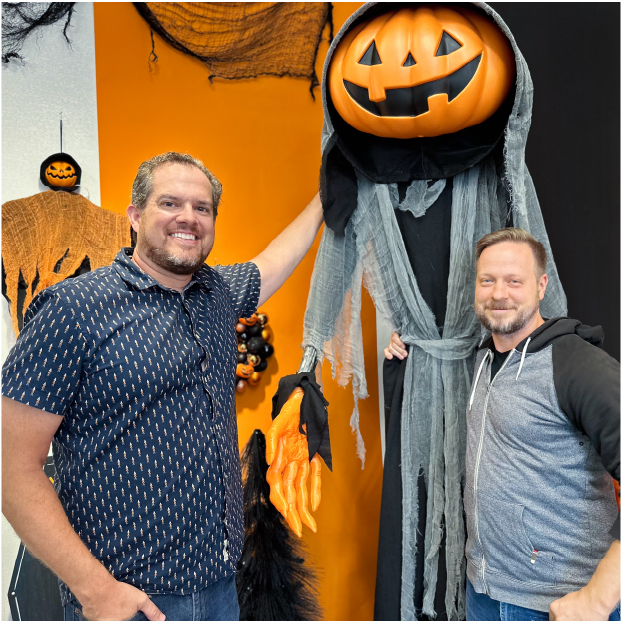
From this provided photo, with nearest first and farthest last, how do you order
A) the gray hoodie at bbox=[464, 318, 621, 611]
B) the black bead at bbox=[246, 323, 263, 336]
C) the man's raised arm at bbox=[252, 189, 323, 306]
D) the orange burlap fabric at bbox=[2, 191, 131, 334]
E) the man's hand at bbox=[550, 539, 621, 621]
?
the man's hand at bbox=[550, 539, 621, 621]
the gray hoodie at bbox=[464, 318, 621, 611]
the man's raised arm at bbox=[252, 189, 323, 306]
the orange burlap fabric at bbox=[2, 191, 131, 334]
the black bead at bbox=[246, 323, 263, 336]

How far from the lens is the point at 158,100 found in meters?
1.85

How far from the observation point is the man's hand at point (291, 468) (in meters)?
1.35

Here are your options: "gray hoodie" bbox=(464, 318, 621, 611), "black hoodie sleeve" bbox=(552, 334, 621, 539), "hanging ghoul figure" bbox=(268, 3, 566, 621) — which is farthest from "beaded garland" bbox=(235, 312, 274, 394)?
"black hoodie sleeve" bbox=(552, 334, 621, 539)

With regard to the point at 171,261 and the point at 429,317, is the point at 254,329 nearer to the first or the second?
the point at 429,317

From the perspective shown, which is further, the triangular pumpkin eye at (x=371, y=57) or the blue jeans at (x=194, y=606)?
the triangular pumpkin eye at (x=371, y=57)

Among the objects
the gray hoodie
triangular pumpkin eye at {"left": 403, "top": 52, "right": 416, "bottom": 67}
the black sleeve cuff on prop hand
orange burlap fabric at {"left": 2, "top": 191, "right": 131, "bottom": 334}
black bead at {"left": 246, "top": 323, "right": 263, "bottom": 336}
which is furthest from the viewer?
black bead at {"left": 246, "top": 323, "right": 263, "bottom": 336}

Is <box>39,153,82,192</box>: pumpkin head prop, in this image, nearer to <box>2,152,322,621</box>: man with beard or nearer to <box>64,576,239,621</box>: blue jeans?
<box>2,152,322,621</box>: man with beard

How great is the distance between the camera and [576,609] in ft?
3.29

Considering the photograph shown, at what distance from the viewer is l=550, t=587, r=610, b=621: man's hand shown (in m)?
0.99

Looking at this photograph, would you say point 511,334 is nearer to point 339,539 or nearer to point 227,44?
point 339,539

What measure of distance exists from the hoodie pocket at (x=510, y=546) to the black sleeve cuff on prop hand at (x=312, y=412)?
Result: 376 millimetres

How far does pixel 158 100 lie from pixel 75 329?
1.06 meters

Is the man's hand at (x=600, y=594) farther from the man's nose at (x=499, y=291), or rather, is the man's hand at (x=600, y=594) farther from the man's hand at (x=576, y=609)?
the man's nose at (x=499, y=291)

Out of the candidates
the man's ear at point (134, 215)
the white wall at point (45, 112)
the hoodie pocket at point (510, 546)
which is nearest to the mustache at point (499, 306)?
the hoodie pocket at point (510, 546)
